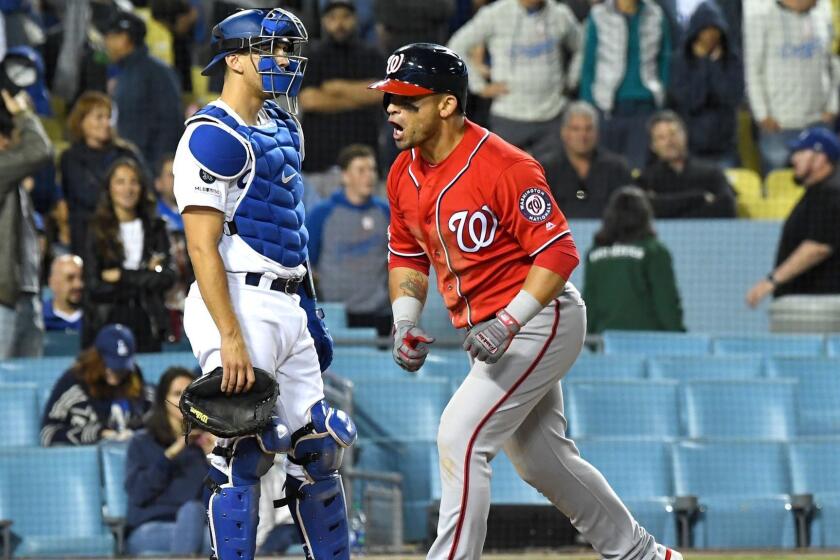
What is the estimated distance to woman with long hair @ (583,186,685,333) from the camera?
28.6 feet

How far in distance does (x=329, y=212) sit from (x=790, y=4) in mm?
3775

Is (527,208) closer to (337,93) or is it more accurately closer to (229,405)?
(229,405)

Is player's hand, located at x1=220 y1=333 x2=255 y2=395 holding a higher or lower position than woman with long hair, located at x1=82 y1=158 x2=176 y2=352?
lower

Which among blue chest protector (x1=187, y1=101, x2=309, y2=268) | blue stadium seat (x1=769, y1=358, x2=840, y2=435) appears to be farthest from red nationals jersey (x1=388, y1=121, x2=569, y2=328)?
blue stadium seat (x1=769, y1=358, x2=840, y2=435)

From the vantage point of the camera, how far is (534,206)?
14.7 feet

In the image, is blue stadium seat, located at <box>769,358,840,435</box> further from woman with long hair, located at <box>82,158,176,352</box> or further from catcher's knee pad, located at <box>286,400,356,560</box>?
catcher's knee pad, located at <box>286,400,356,560</box>

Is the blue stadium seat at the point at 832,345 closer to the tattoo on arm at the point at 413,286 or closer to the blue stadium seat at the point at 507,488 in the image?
the blue stadium seat at the point at 507,488

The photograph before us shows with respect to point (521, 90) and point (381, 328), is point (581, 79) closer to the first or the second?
point (521, 90)

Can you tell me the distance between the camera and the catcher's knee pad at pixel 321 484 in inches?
182

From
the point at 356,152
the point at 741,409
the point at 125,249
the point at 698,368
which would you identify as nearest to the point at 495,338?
the point at 741,409

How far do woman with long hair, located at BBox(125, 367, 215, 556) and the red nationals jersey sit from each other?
7.98 ft

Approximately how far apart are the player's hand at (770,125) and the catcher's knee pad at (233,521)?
7.19m

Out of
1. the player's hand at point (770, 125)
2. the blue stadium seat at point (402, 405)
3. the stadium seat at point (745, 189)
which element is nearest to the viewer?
the blue stadium seat at point (402, 405)

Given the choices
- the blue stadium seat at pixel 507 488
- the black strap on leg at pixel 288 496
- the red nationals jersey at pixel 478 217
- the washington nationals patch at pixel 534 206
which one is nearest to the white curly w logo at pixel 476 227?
the red nationals jersey at pixel 478 217
